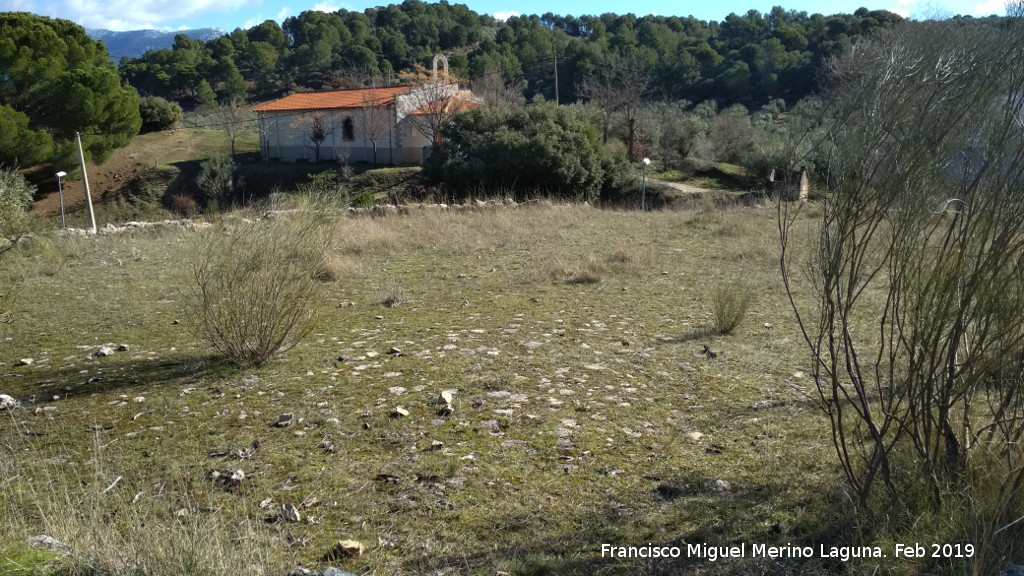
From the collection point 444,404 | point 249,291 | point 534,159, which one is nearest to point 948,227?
point 444,404

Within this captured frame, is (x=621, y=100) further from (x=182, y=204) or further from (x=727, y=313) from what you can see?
(x=727, y=313)

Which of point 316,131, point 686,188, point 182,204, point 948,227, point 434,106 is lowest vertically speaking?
point 182,204

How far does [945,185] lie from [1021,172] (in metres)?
0.24

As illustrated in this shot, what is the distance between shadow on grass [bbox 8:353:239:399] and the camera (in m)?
4.93

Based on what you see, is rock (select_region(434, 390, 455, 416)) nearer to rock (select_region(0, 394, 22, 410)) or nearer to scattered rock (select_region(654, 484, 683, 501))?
scattered rock (select_region(654, 484, 683, 501))

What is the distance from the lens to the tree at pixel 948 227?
2.46 m

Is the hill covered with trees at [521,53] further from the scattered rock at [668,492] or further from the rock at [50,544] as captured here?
the rock at [50,544]

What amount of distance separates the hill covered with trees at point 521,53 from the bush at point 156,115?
11.7m

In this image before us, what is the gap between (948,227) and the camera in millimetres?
2736

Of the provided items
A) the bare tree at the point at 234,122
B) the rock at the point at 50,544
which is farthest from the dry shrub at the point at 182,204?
the rock at the point at 50,544

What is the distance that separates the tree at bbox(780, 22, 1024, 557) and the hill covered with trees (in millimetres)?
41436

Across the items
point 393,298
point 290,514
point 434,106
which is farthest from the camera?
point 434,106

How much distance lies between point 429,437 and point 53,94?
34.8 meters

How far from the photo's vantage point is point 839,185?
2.72 m
